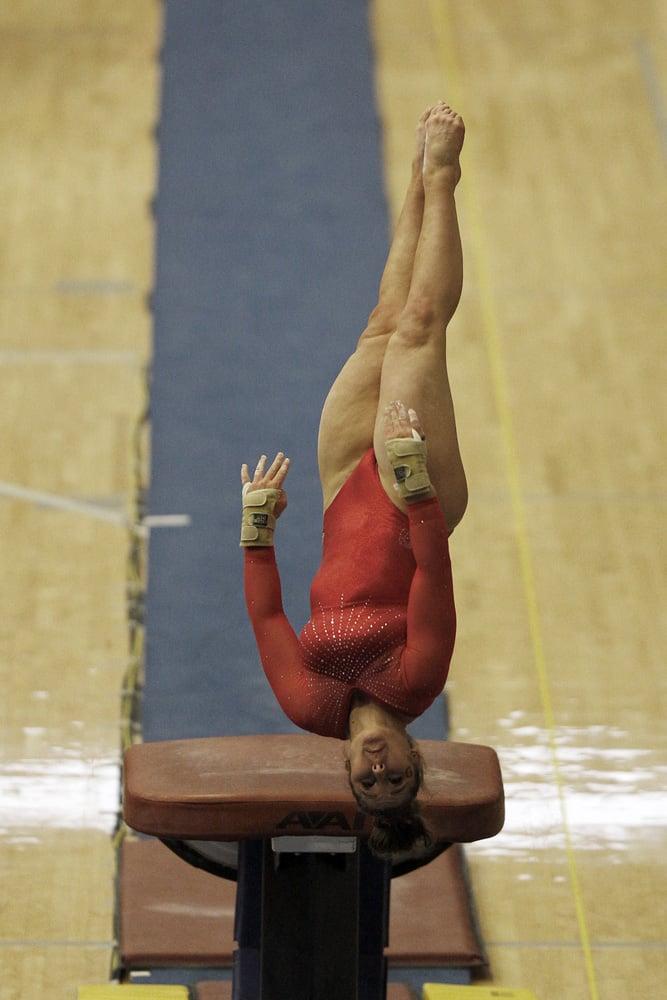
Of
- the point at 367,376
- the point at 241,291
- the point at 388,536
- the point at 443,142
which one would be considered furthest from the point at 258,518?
the point at 241,291

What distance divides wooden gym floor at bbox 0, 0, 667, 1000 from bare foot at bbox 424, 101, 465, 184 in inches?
77.4

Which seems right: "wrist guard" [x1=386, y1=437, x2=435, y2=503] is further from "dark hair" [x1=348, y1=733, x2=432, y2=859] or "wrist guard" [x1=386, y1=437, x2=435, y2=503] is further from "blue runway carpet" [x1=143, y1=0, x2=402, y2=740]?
"blue runway carpet" [x1=143, y1=0, x2=402, y2=740]

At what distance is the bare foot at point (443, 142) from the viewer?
3.66 meters

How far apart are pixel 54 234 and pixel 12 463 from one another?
169 centimetres

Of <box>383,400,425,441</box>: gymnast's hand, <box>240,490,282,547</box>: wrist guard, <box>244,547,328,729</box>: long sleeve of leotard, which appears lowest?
<box>244,547,328,729</box>: long sleeve of leotard

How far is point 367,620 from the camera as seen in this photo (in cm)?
323

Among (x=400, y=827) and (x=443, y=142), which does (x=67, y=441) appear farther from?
(x=400, y=827)

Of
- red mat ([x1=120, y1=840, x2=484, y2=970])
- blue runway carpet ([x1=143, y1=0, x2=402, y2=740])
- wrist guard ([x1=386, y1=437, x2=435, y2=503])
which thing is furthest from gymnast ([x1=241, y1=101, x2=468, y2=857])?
blue runway carpet ([x1=143, y1=0, x2=402, y2=740])

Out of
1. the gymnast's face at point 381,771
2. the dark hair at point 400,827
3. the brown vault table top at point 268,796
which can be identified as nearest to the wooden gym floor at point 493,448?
the brown vault table top at point 268,796

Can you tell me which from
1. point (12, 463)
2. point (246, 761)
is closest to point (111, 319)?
point (12, 463)

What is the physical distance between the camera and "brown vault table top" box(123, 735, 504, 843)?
3170 mm

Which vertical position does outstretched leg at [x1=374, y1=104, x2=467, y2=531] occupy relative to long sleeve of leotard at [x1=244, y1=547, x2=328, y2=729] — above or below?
above

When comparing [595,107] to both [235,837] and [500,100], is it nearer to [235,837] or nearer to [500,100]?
[500,100]

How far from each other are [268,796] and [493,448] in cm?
282
